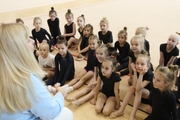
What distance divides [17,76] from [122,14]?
→ 5.09m

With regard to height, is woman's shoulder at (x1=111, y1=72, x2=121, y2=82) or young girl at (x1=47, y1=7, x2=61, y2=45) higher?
young girl at (x1=47, y1=7, x2=61, y2=45)

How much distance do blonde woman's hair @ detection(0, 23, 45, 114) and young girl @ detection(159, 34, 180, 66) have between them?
1895 mm

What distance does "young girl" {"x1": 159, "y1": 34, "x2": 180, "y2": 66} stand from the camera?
2.59m

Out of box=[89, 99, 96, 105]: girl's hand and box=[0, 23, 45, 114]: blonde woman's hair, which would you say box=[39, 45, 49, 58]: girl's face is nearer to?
box=[89, 99, 96, 105]: girl's hand

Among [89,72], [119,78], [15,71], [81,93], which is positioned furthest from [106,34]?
[15,71]

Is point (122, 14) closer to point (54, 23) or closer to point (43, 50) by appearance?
point (54, 23)

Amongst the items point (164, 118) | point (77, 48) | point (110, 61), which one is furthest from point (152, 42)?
point (164, 118)

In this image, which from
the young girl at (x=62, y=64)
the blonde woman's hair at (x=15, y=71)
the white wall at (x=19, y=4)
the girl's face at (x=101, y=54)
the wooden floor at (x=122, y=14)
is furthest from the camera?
the white wall at (x=19, y=4)

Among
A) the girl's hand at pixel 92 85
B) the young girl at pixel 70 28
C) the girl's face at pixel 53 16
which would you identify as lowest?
the girl's hand at pixel 92 85

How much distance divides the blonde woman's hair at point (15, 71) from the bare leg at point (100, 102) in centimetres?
109

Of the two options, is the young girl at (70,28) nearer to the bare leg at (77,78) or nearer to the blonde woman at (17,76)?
the bare leg at (77,78)

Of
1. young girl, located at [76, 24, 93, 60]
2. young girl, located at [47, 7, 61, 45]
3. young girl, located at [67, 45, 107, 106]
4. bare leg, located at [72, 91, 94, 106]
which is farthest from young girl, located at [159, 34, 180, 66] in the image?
young girl, located at [47, 7, 61, 45]

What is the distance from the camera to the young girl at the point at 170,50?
2588 millimetres

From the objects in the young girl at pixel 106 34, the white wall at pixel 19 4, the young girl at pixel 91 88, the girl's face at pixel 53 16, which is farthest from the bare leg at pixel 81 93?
the white wall at pixel 19 4
